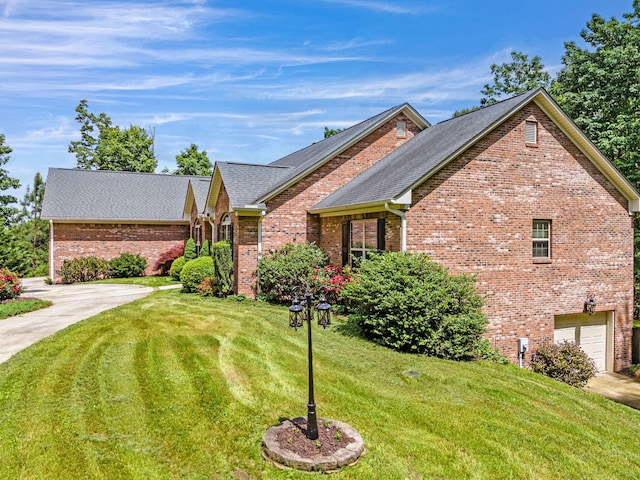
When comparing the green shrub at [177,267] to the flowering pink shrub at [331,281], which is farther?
the green shrub at [177,267]

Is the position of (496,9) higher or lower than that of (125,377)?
higher

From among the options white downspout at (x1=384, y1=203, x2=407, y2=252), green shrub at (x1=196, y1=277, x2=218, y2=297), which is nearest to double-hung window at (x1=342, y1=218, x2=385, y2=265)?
white downspout at (x1=384, y1=203, x2=407, y2=252)

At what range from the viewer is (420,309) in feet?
32.3

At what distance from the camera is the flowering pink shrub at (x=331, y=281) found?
13955mm

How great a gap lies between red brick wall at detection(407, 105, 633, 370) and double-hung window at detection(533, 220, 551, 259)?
0.14 meters

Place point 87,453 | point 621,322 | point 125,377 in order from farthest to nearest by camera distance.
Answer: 1. point 621,322
2. point 125,377
3. point 87,453

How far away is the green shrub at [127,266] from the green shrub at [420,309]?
17980 millimetres

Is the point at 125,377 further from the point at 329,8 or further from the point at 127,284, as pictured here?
the point at 127,284

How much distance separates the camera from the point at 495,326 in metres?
12.6

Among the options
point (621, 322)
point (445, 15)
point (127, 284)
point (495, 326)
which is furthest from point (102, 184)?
point (621, 322)

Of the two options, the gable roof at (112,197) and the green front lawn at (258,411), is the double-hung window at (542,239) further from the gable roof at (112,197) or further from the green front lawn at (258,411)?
the gable roof at (112,197)

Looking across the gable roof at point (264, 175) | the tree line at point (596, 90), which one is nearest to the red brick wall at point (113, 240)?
the tree line at point (596, 90)

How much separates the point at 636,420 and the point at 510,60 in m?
29.6

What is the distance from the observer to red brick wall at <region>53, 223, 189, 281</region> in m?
24.2
